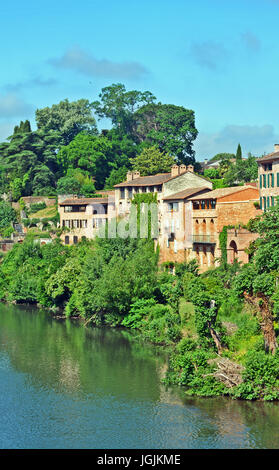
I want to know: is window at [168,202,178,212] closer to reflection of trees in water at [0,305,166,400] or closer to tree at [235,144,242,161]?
reflection of trees in water at [0,305,166,400]

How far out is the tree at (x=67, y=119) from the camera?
10719cm

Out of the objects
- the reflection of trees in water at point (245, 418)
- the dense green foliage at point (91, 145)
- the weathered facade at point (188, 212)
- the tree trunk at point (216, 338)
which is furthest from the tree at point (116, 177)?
the reflection of trees in water at point (245, 418)

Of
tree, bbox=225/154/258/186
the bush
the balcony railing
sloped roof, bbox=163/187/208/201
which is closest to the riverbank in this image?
the balcony railing

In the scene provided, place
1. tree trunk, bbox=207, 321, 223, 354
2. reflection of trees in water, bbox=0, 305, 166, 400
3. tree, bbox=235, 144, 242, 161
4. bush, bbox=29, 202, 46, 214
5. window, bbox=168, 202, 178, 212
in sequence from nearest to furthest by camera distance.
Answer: reflection of trees in water, bbox=0, 305, 166, 400 < tree trunk, bbox=207, 321, 223, 354 < window, bbox=168, 202, 178, 212 < tree, bbox=235, 144, 242, 161 < bush, bbox=29, 202, 46, 214

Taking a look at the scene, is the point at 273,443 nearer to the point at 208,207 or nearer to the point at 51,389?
the point at 51,389

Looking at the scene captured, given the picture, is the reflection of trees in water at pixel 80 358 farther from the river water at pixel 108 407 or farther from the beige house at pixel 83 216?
the beige house at pixel 83 216

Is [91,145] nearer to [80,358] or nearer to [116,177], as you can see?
[116,177]

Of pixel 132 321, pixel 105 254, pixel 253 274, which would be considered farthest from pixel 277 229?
pixel 105 254

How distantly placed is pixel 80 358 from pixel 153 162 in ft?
150

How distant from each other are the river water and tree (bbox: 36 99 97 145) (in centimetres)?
6281

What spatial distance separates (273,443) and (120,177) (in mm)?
65486

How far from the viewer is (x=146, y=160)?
3460 inches

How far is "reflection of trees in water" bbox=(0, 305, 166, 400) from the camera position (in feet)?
126

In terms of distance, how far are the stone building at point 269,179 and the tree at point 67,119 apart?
173 ft
